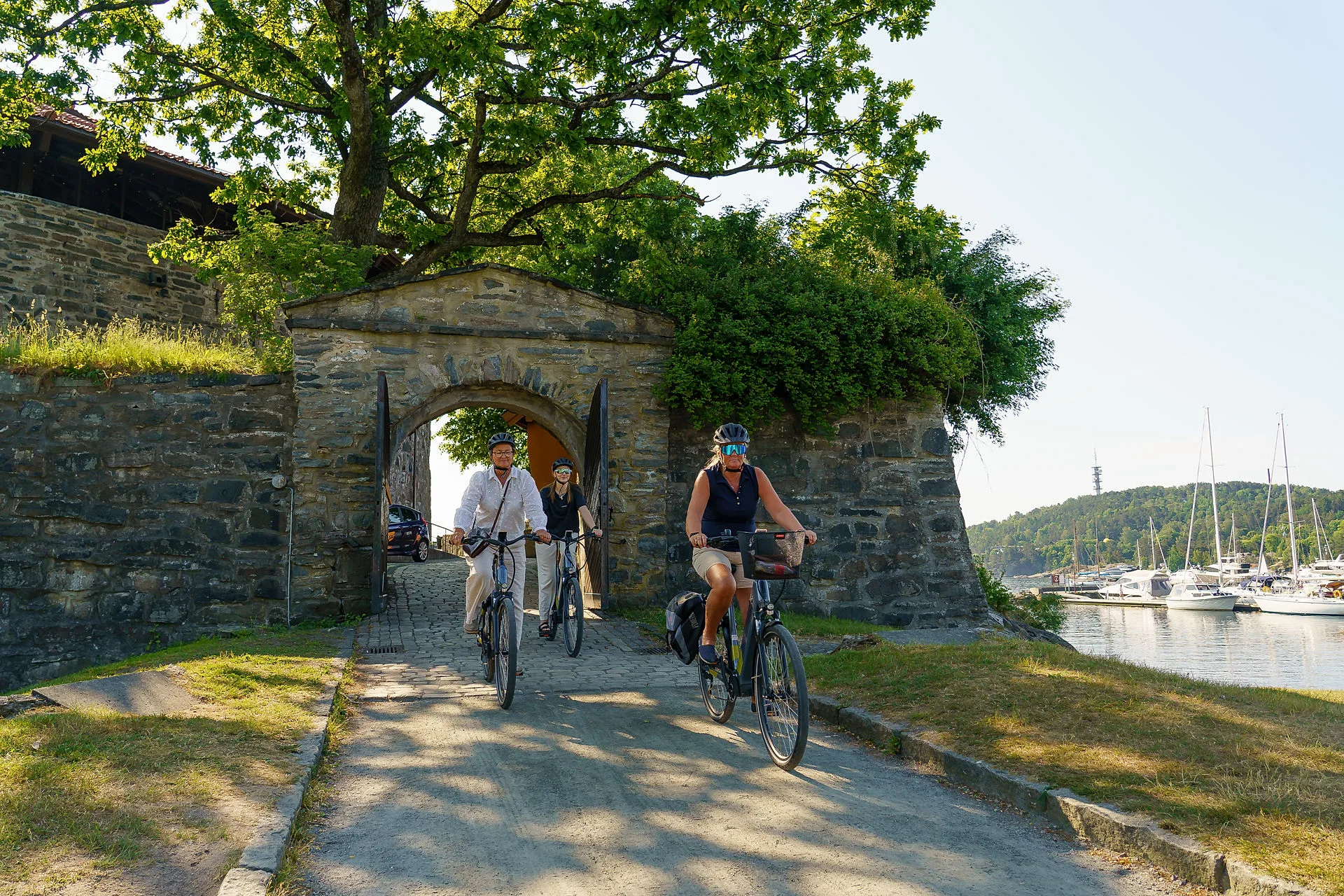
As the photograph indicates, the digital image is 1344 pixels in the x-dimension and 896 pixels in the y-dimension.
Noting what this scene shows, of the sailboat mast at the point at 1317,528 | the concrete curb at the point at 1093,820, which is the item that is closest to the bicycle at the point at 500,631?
the concrete curb at the point at 1093,820

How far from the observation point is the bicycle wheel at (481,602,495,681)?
23.7ft

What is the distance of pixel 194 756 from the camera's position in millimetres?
4703

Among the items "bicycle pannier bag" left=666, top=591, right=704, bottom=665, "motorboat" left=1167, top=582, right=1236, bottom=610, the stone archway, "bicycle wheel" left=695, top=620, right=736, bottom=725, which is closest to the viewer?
"bicycle wheel" left=695, top=620, right=736, bottom=725

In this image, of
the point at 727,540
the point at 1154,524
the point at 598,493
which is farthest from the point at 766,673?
the point at 1154,524

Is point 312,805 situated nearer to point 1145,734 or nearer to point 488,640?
point 488,640

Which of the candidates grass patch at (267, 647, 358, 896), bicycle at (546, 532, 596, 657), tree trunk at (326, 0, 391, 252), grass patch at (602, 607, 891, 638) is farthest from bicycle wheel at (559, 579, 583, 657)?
tree trunk at (326, 0, 391, 252)

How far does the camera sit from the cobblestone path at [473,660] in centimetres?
744

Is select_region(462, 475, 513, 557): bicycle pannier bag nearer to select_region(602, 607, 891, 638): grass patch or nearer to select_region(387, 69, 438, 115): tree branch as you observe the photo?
select_region(602, 607, 891, 638): grass patch

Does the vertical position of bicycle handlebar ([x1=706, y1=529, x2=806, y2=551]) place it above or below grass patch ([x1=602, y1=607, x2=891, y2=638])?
above

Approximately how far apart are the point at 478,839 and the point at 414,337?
28.6 feet

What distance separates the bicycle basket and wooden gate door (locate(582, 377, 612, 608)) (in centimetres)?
561

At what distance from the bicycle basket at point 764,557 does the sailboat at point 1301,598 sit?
186ft

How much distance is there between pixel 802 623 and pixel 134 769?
306 inches

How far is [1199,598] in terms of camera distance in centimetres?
5838
